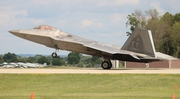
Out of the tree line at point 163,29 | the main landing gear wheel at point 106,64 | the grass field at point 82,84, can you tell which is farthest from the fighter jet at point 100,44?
the tree line at point 163,29

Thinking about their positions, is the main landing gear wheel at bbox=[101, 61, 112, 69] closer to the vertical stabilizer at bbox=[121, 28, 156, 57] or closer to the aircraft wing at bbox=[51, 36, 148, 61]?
the aircraft wing at bbox=[51, 36, 148, 61]

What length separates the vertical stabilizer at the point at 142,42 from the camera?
1475 inches

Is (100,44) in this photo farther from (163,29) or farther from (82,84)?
(163,29)

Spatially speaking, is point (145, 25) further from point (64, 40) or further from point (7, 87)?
point (7, 87)

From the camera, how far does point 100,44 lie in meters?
39.4

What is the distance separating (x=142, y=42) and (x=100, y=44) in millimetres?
3847

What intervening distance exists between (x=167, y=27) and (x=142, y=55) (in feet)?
133

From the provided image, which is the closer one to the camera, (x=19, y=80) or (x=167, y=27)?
(x=19, y=80)

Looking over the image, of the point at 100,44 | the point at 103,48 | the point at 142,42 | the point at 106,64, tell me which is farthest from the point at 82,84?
the point at 100,44

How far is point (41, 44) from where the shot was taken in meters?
39.6

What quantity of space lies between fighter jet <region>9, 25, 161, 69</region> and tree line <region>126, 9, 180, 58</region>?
34.3 metres

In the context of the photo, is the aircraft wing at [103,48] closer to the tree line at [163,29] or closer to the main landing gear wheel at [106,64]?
the main landing gear wheel at [106,64]

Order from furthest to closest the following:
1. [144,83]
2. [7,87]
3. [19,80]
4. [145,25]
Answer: [145,25] < [19,80] < [144,83] < [7,87]

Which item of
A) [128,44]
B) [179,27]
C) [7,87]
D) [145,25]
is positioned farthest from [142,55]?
[145,25]
